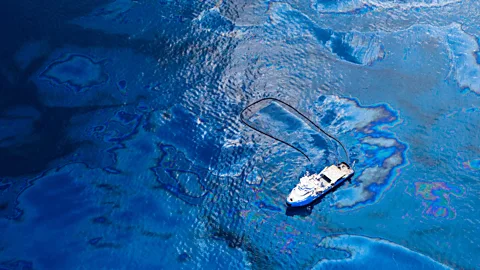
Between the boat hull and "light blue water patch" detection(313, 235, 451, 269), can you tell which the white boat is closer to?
the boat hull

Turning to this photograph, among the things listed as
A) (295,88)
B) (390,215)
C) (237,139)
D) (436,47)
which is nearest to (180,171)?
(237,139)

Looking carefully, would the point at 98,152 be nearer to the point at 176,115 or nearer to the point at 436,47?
the point at 176,115

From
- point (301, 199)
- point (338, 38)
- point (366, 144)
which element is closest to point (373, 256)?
point (301, 199)

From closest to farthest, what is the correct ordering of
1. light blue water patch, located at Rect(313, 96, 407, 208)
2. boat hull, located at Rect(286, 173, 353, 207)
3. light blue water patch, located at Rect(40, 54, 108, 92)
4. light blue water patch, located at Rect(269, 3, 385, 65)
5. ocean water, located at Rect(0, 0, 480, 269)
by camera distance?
ocean water, located at Rect(0, 0, 480, 269) → boat hull, located at Rect(286, 173, 353, 207) → light blue water patch, located at Rect(313, 96, 407, 208) → light blue water patch, located at Rect(40, 54, 108, 92) → light blue water patch, located at Rect(269, 3, 385, 65)

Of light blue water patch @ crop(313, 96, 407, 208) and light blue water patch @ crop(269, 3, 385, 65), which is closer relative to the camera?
light blue water patch @ crop(313, 96, 407, 208)

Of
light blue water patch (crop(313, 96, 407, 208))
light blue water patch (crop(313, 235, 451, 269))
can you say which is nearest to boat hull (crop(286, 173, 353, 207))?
light blue water patch (crop(313, 96, 407, 208))
